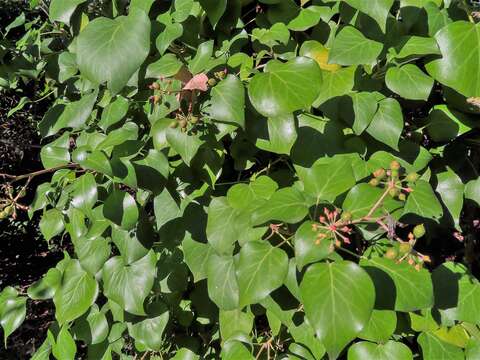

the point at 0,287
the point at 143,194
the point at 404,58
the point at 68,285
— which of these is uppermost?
the point at 404,58

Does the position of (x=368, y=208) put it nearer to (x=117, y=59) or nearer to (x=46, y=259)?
(x=117, y=59)

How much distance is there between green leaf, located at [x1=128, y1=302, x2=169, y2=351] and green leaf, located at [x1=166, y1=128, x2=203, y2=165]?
0.58 meters

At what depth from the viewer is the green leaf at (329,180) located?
1.04 metres

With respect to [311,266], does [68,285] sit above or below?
below

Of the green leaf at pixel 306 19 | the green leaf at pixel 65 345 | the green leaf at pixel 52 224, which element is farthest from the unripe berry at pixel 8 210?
the green leaf at pixel 306 19

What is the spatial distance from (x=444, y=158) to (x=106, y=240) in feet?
3.24

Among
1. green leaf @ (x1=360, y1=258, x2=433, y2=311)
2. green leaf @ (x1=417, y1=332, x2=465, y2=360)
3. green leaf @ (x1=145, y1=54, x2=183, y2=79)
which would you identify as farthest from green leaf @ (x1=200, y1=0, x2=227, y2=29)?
green leaf @ (x1=417, y1=332, x2=465, y2=360)

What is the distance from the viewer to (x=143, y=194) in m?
1.32

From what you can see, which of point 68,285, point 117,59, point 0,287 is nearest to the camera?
point 117,59

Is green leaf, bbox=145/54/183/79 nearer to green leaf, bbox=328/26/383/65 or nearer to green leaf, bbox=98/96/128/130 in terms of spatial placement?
green leaf, bbox=98/96/128/130

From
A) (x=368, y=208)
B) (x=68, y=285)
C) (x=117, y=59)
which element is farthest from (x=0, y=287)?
(x=368, y=208)

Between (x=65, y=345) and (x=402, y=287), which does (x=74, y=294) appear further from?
(x=402, y=287)

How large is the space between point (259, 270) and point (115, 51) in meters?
0.55

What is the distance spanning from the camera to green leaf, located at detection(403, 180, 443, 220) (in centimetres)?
112
